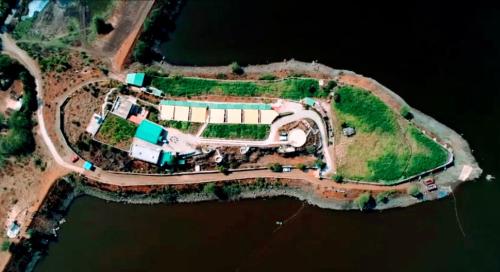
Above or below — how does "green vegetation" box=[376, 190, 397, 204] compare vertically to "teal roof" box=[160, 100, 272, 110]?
below

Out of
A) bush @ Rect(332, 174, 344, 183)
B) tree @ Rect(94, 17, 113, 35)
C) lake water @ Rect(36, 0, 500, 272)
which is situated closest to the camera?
lake water @ Rect(36, 0, 500, 272)

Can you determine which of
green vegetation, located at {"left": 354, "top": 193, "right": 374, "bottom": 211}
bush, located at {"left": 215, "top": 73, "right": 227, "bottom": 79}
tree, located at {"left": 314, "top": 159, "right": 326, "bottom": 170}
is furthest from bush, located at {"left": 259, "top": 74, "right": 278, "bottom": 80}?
green vegetation, located at {"left": 354, "top": 193, "right": 374, "bottom": 211}

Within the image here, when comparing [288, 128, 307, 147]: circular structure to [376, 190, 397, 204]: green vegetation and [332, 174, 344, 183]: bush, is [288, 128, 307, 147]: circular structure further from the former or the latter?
[376, 190, 397, 204]: green vegetation

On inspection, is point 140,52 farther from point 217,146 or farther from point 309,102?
point 309,102


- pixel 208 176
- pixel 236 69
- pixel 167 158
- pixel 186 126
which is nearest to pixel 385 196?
pixel 208 176

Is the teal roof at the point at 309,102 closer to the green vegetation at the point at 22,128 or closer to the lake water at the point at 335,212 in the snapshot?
the lake water at the point at 335,212
